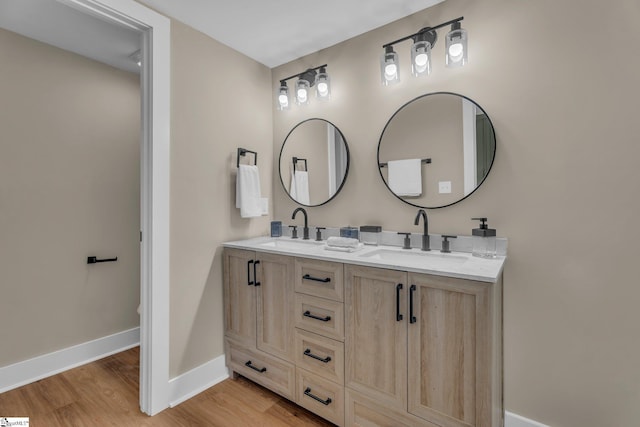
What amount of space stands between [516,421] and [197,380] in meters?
1.87

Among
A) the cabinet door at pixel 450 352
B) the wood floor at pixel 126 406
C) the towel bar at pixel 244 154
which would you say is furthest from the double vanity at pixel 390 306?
the towel bar at pixel 244 154

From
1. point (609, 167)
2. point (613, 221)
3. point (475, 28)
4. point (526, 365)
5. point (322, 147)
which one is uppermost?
point (475, 28)

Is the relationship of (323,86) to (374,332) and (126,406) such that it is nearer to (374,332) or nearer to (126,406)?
(374,332)

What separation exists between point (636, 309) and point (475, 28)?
155 centimetres

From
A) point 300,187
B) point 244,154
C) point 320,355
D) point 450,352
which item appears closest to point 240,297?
point 320,355

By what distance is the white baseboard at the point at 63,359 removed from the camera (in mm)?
1997

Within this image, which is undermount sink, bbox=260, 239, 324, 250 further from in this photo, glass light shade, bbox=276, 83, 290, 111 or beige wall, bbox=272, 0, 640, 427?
glass light shade, bbox=276, 83, 290, 111

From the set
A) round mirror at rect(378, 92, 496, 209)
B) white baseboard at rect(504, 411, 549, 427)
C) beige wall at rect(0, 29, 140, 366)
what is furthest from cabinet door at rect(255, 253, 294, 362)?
beige wall at rect(0, 29, 140, 366)

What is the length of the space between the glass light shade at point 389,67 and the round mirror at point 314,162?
1.61ft

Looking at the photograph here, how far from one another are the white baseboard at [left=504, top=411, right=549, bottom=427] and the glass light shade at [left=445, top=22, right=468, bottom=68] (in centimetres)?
187

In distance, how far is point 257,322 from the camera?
1.93m

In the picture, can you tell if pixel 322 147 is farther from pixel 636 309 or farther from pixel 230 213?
pixel 636 309

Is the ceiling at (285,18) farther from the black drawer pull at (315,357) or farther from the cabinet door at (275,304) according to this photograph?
the black drawer pull at (315,357)

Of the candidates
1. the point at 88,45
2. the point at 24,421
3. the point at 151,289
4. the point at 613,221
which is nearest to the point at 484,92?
the point at 613,221
